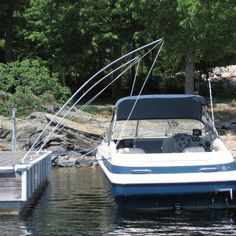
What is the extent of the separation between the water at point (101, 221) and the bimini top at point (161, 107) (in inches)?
84.7

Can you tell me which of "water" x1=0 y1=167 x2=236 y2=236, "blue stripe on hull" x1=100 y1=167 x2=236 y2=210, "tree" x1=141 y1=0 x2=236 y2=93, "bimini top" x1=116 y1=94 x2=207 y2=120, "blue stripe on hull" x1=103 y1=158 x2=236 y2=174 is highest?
"tree" x1=141 y1=0 x2=236 y2=93

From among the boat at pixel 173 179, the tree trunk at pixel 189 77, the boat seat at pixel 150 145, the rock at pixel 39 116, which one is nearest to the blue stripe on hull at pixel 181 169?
the boat at pixel 173 179

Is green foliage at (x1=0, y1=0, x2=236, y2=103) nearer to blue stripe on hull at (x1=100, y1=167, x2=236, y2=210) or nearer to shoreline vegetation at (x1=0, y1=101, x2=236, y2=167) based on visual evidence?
shoreline vegetation at (x1=0, y1=101, x2=236, y2=167)

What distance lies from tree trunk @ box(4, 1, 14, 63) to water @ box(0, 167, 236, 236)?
25.2m

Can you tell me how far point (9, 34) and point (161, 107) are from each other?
2587 cm

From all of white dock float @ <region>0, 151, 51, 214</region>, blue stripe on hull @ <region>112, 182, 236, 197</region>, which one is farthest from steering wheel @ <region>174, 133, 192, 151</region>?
white dock float @ <region>0, 151, 51, 214</region>

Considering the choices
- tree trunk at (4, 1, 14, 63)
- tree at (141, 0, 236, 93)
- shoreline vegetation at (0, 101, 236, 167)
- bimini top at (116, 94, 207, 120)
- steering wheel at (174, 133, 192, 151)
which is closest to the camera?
steering wheel at (174, 133, 192, 151)

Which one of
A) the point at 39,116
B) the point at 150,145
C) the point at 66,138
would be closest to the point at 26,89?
the point at 39,116

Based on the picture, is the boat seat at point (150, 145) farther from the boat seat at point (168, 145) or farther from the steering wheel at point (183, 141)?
the steering wheel at point (183, 141)

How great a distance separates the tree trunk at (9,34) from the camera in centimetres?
3947

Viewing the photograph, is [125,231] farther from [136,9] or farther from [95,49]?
[95,49]

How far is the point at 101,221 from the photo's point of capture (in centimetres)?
1246

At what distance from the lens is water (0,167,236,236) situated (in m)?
11.4

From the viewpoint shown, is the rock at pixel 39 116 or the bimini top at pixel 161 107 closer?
the bimini top at pixel 161 107
